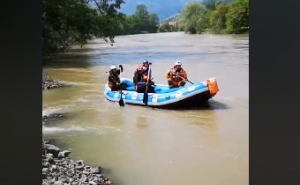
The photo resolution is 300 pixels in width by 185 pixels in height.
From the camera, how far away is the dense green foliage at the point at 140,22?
2430mm

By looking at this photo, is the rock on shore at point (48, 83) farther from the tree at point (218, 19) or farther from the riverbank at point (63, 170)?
the tree at point (218, 19)

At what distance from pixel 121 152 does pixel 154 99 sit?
36 cm

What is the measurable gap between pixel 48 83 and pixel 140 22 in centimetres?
65

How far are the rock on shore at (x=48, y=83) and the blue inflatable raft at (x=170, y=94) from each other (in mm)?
292

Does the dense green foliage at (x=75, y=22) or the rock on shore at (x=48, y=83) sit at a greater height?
the dense green foliage at (x=75, y=22)

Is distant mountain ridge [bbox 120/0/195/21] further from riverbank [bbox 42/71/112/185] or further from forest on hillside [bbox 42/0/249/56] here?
riverbank [bbox 42/71/112/185]

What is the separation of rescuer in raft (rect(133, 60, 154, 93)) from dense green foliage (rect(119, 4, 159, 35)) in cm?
21

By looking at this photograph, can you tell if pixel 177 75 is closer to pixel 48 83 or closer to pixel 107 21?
pixel 107 21

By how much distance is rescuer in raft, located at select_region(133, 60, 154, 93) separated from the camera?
2.39 meters

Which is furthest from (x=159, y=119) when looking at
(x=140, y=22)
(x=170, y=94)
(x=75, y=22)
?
(x=75, y=22)
